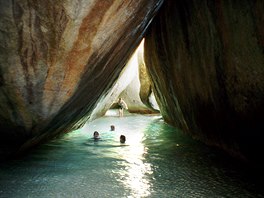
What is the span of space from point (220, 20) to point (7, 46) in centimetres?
343

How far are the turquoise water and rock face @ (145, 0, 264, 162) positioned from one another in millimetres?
621

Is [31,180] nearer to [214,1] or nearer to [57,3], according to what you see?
[57,3]

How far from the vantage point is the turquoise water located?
160 inches

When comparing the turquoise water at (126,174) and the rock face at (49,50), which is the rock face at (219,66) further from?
the rock face at (49,50)

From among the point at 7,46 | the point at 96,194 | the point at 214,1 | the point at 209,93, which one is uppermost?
the point at 214,1

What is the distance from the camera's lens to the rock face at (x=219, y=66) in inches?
169

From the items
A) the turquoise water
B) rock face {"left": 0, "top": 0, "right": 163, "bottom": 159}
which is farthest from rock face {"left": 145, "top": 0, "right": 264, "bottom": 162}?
rock face {"left": 0, "top": 0, "right": 163, "bottom": 159}

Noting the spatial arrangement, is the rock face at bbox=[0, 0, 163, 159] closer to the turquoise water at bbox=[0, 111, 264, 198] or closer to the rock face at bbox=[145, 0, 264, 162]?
the turquoise water at bbox=[0, 111, 264, 198]

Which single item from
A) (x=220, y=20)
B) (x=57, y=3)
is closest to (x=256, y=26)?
(x=220, y=20)

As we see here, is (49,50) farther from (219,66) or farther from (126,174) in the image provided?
(219,66)

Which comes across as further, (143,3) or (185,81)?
(185,81)

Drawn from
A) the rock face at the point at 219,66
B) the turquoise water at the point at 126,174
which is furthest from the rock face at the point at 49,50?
the rock face at the point at 219,66

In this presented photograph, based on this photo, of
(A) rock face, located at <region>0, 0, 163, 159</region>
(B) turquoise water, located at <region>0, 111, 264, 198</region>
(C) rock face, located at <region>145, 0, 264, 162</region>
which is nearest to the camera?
(A) rock face, located at <region>0, 0, 163, 159</region>

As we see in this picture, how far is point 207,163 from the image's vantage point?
5637 millimetres
